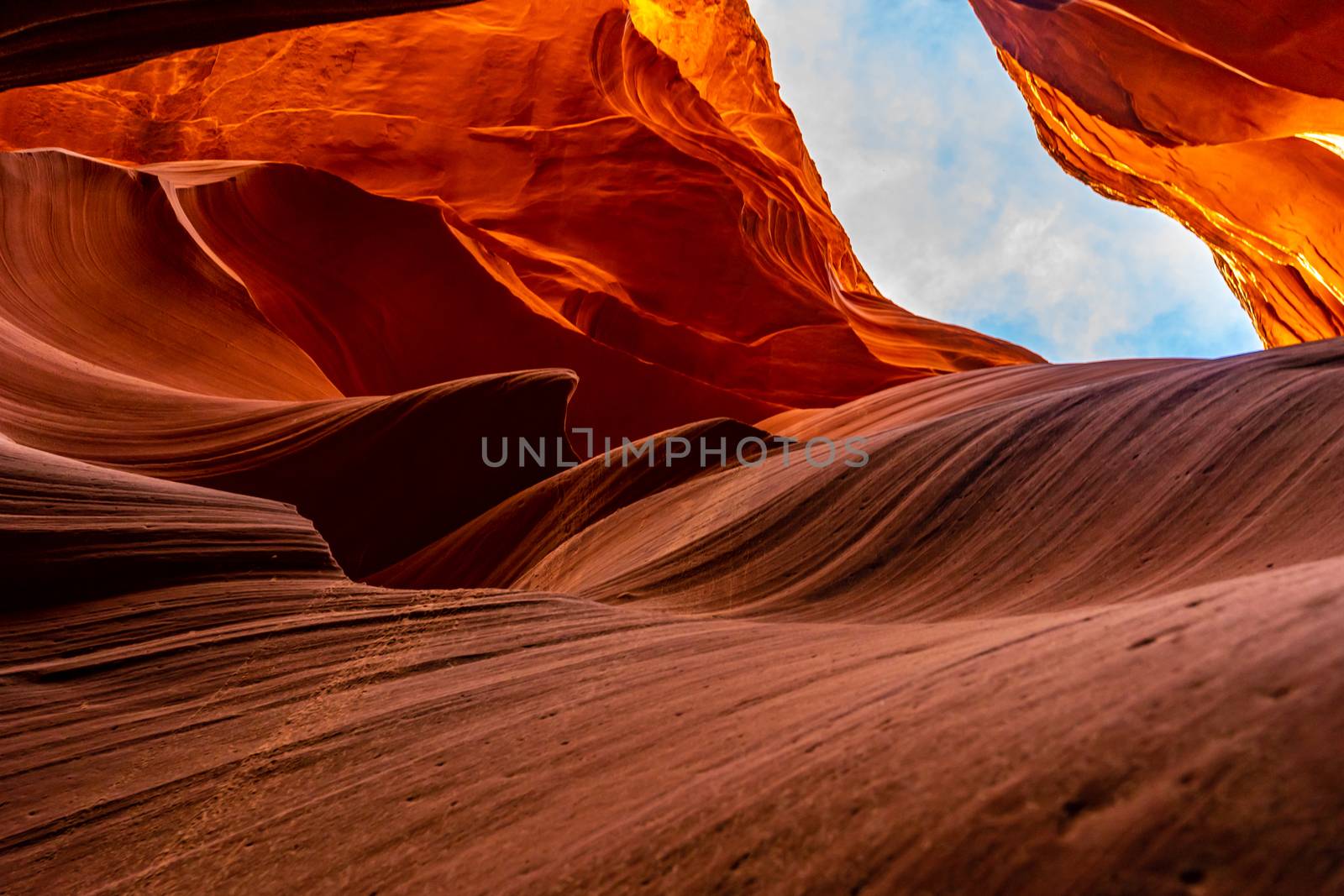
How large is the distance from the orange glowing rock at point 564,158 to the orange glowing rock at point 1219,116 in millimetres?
3267

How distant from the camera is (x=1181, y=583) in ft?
7.39

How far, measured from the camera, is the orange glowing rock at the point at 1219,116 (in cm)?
852

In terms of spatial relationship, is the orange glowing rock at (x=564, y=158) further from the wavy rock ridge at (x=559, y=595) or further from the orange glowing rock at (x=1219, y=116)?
the orange glowing rock at (x=1219, y=116)

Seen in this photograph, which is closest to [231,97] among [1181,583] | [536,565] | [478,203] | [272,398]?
[478,203]

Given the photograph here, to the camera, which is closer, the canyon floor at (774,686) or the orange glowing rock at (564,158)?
the canyon floor at (774,686)

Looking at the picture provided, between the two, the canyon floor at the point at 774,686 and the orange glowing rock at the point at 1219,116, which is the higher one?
the orange glowing rock at the point at 1219,116

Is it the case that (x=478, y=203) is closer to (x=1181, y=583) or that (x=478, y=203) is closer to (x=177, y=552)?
(x=177, y=552)

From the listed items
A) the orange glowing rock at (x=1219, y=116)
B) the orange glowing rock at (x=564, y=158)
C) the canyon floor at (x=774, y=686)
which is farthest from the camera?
the orange glowing rock at (x=564, y=158)

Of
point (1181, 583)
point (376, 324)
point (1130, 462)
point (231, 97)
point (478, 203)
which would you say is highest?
point (231, 97)

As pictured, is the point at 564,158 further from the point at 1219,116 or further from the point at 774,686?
the point at 774,686

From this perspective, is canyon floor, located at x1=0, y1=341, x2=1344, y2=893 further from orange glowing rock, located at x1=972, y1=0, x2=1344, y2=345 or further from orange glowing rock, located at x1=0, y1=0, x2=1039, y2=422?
orange glowing rock, located at x1=972, y1=0, x2=1344, y2=345

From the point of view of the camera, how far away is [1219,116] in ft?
31.3

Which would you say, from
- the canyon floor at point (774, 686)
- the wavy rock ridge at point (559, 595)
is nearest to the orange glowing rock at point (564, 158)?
the wavy rock ridge at point (559, 595)

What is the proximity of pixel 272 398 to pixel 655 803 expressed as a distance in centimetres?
580
